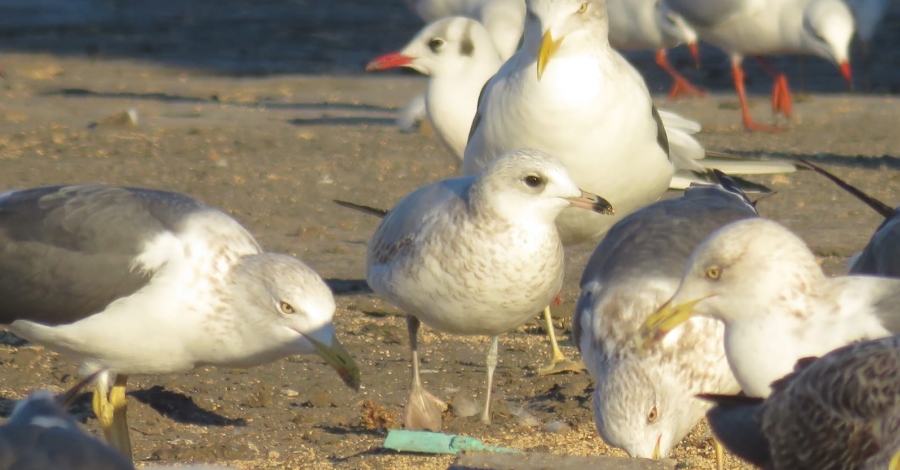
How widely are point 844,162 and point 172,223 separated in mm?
6524

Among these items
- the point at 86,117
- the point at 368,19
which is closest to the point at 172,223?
the point at 86,117

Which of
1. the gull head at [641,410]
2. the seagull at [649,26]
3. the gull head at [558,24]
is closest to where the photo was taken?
the gull head at [641,410]

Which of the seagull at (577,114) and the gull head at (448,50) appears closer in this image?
the seagull at (577,114)

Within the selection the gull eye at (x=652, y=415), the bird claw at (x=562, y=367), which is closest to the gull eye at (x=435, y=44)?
the bird claw at (x=562, y=367)

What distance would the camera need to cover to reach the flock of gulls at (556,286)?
384 centimetres

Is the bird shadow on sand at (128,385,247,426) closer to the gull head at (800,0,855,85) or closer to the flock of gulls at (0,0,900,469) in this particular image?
the flock of gulls at (0,0,900,469)

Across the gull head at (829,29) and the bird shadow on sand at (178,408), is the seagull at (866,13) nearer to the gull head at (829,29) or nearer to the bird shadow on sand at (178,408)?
the gull head at (829,29)

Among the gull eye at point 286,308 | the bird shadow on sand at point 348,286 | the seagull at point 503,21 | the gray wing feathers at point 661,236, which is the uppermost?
the gull eye at point 286,308

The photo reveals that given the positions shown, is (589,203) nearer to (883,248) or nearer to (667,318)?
(667,318)

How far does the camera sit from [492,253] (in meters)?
4.95

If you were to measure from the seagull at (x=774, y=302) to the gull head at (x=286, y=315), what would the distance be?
3.26ft

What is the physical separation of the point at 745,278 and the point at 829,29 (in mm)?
9163

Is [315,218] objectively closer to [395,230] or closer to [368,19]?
[395,230]

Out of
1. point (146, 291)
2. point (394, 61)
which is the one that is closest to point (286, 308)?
point (146, 291)
